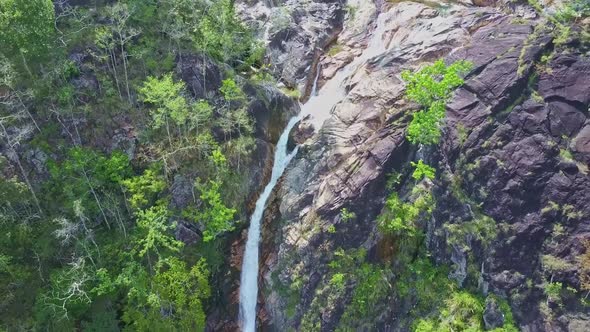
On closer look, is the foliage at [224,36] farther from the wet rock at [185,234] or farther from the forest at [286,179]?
the wet rock at [185,234]

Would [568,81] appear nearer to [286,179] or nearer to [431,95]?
[431,95]

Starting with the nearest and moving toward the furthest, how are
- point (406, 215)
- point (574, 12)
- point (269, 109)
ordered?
point (406, 215) → point (574, 12) → point (269, 109)

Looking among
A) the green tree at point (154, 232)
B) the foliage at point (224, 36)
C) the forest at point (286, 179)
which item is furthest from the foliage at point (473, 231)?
the foliage at point (224, 36)

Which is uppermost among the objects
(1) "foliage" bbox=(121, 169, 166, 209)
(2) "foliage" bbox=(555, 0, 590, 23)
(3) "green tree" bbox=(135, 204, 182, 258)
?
(2) "foliage" bbox=(555, 0, 590, 23)

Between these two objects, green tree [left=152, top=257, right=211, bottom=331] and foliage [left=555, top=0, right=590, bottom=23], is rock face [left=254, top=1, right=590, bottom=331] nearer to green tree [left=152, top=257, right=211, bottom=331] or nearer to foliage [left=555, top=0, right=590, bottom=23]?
foliage [left=555, top=0, right=590, bottom=23]

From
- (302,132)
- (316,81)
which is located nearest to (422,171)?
(302,132)

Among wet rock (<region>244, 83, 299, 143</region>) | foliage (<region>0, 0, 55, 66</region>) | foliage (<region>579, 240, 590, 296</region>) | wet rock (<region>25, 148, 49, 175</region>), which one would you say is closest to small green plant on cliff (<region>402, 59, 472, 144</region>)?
foliage (<region>579, 240, 590, 296</region>)
